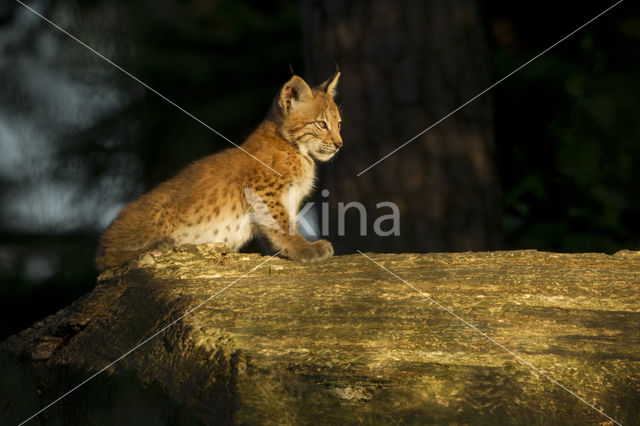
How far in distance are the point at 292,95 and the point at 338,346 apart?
8.74 ft

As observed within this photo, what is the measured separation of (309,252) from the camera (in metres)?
3.71

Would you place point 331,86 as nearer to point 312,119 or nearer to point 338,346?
point 312,119

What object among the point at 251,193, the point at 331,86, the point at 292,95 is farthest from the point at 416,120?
the point at 251,193

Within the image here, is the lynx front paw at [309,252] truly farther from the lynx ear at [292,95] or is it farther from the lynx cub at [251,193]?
the lynx ear at [292,95]

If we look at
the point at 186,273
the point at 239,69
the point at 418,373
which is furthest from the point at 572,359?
the point at 239,69

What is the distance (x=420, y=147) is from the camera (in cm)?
430

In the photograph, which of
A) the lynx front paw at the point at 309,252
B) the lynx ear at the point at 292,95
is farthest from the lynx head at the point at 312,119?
the lynx front paw at the point at 309,252

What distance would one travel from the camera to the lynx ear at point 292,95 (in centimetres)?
420

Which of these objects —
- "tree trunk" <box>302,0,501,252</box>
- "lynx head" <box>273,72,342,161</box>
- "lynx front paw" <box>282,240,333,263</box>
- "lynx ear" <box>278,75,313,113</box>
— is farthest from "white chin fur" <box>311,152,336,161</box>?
"lynx front paw" <box>282,240,333,263</box>

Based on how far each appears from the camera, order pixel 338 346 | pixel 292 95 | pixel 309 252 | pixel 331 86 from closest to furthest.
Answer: pixel 338 346, pixel 309 252, pixel 331 86, pixel 292 95

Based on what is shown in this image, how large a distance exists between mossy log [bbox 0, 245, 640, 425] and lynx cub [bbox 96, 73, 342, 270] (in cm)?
56

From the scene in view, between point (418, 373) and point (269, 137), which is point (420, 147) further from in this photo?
point (418, 373)

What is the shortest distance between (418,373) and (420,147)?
2.60 meters

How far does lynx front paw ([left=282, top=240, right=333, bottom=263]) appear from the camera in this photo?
3.66m
